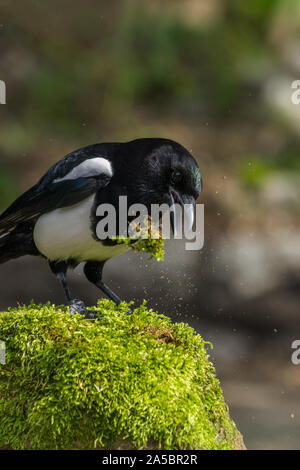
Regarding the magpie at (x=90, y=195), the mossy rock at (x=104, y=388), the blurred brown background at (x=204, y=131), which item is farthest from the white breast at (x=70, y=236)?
the blurred brown background at (x=204, y=131)

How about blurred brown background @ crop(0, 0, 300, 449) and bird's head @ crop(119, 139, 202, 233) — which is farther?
blurred brown background @ crop(0, 0, 300, 449)

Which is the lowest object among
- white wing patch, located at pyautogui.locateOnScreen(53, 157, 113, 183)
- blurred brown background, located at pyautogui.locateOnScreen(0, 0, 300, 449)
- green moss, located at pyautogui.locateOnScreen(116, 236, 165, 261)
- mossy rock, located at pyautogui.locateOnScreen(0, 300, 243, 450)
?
mossy rock, located at pyautogui.locateOnScreen(0, 300, 243, 450)

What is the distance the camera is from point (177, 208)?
2.99m

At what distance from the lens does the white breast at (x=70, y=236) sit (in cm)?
316

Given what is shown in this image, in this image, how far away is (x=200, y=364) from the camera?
2.55 metres

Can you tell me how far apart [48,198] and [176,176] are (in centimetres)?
61

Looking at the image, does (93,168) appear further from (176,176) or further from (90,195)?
(176,176)

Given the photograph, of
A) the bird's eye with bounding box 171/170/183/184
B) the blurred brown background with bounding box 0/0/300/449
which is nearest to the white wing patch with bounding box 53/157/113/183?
the bird's eye with bounding box 171/170/183/184

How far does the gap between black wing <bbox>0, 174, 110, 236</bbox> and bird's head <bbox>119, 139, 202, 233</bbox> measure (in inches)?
6.6

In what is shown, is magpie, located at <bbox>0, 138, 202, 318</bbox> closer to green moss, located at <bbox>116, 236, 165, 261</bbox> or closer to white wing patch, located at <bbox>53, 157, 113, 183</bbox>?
white wing patch, located at <bbox>53, 157, 113, 183</bbox>

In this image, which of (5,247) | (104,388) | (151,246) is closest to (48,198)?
(5,247)

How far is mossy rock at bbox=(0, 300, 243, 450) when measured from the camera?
224cm

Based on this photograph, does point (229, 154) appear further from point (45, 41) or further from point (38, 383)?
point (38, 383)

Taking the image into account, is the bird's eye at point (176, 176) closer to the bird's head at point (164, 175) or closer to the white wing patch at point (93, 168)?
the bird's head at point (164, 175)
